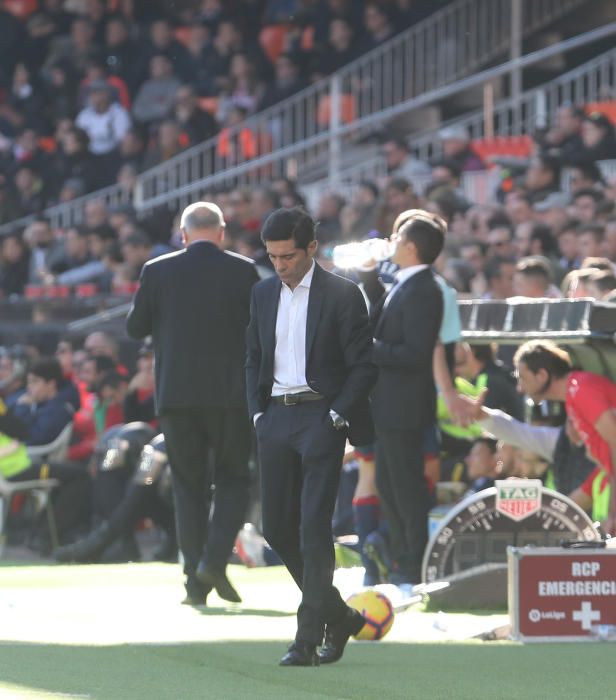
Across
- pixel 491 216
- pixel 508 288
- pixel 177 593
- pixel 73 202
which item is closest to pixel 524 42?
pixel 73 202

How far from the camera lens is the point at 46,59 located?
27359 millimetres

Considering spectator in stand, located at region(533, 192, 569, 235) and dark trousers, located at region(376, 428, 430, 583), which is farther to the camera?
spectator in stand, located at region(533, 192, 569, 235)

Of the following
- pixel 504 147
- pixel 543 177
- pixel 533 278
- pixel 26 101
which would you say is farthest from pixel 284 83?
pixel 533 278

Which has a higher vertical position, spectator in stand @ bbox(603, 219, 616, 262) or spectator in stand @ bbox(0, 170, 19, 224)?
spectator in stand @ bbox(0, 170, 19, 224)

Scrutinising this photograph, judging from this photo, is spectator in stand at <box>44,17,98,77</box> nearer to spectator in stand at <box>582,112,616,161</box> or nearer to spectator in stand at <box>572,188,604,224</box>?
spectator in stand at <box>582,112,616,161</box>

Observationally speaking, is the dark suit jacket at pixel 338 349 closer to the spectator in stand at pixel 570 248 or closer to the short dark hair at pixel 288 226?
the short dark hair at pixel 288 226

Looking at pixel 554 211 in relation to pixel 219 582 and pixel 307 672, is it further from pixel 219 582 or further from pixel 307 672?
pixel 307 672

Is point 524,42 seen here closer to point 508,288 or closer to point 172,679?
point 508,288

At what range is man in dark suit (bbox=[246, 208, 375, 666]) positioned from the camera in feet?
22.5

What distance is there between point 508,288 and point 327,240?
14.0ft

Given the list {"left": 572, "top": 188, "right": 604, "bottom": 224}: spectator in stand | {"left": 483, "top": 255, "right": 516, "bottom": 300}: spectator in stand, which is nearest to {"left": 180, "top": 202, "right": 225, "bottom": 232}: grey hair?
{"left": 483, "top": 255, "right": 516, "bottom": 300}: spectator in stand

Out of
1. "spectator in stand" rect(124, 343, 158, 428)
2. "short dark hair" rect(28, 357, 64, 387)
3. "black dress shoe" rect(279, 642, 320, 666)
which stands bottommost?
"black dress shoe" rect(279, 642, 320, 666)

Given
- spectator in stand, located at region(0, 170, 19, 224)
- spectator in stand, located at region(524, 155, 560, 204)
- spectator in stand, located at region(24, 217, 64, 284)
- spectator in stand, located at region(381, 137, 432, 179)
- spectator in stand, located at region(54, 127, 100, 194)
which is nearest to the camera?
spectator in stand, located at region(524, 155, 560, 204)

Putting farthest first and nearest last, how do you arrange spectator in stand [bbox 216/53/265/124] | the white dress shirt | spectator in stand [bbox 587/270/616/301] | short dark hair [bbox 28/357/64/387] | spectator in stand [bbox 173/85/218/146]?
spectator in stand [bbox 173/85/218/146], spectator in stand [bbox 216/53/265/124], short dark hair [bbox 28/357/64/387], spectator in stand [bbox 587/270/616/301], the white dress shirt
